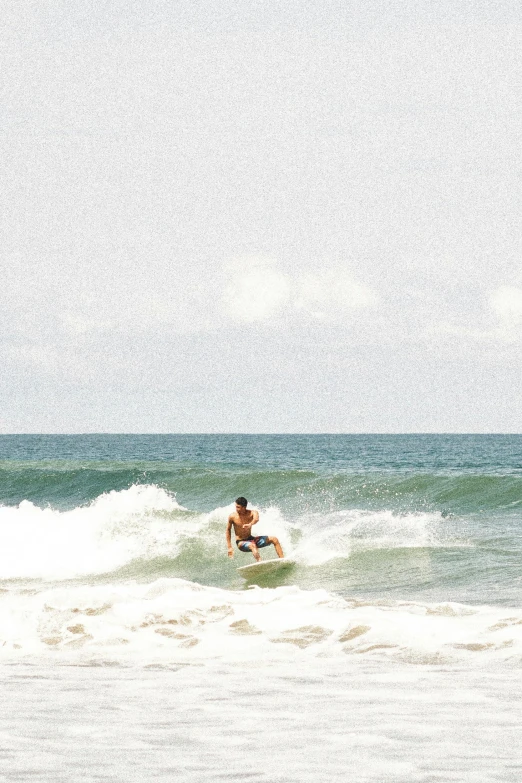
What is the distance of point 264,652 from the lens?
1016 centimetres

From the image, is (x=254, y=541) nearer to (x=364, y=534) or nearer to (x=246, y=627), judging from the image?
(x=364, y=534)

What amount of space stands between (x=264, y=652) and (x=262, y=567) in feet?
23.2

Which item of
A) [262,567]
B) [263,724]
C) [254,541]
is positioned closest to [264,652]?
[263,724]

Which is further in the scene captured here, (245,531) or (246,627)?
(245,531)

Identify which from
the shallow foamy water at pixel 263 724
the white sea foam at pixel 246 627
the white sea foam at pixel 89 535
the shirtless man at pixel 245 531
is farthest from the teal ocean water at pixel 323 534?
the shallow foamy water at pixel 263 724

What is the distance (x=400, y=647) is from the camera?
10.1m

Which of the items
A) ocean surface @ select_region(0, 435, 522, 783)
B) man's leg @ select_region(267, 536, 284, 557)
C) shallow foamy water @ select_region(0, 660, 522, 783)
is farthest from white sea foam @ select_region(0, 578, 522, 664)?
man's leg @ select_region(267, 536, 284, 557)

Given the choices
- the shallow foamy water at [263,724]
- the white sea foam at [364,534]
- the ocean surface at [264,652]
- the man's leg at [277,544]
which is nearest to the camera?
the shallow foamy water at [263,724]

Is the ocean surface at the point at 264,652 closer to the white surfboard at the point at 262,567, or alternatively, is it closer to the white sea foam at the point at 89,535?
the white sea foam at the point at 89,535

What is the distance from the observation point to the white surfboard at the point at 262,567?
56.1 ft

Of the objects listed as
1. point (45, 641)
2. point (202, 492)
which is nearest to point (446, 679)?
point (45, 641)

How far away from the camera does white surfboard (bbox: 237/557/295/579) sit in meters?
17.1

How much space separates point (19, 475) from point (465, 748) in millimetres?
42648

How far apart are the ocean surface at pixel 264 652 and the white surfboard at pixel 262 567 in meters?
0.25
